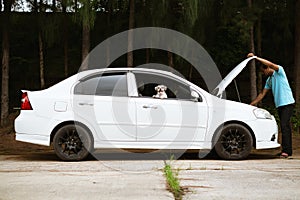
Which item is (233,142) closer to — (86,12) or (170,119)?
(170,119)

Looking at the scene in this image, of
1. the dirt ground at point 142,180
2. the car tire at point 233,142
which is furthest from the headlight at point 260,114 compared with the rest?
the dirt ground at point 142,180

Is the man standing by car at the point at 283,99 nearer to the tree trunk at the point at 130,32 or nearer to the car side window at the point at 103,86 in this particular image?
the car side window at the point at 103,86

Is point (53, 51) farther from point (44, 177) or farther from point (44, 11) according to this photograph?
point (44, 177)

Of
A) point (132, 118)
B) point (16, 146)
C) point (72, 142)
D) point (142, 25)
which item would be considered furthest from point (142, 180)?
point (142, 25)

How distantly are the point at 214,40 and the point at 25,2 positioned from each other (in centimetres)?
586

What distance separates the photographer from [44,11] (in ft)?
45.1

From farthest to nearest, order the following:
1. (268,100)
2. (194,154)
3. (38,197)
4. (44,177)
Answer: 1. (268,100)
2. (194,154)
3. (44,177)
4. (38,197)

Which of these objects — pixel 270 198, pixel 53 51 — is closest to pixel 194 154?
pixel 270 198

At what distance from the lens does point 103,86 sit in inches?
278

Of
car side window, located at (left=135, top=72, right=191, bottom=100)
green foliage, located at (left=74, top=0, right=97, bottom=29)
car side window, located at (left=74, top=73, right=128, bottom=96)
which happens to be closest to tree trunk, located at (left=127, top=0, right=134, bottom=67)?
green foliage, located at (left=74, top=0, right=97, bottom=29)

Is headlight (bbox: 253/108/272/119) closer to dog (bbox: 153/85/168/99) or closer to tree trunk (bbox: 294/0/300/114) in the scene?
dog (bbox: 153/85/168/99)

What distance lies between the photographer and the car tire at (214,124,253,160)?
23.2ft

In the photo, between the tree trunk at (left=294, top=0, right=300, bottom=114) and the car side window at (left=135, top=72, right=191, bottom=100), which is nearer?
the car side window at (left=135, top=72, right=191, bottom=100)

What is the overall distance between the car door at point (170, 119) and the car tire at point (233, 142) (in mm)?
301
